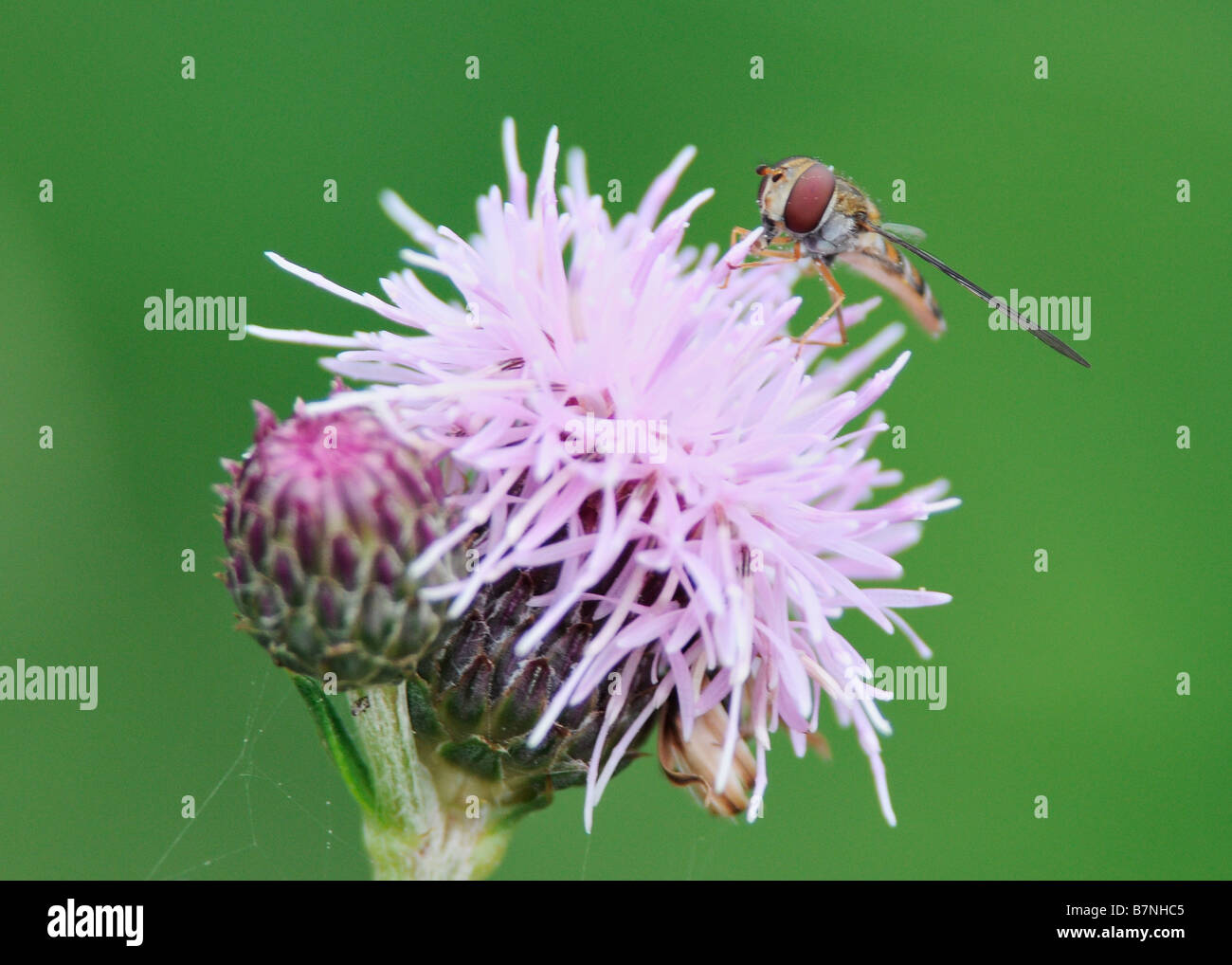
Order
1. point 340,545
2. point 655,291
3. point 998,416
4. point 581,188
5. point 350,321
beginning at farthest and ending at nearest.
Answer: point 998,416 → point 350,321 → point 581,188 → point 655,291 → point 340,545

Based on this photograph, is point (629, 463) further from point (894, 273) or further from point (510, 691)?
point (894, 273)

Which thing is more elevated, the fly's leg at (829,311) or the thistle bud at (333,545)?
the fly's leg at (829,311)

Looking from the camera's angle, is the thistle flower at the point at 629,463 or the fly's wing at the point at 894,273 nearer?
the thistle flower at the point at 629,463

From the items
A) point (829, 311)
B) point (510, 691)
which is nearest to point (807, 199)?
point (829, 311)

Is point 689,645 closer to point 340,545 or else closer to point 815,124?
point 340,545

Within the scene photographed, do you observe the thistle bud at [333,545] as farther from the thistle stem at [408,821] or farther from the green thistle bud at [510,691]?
the thistle stem at [408,821]

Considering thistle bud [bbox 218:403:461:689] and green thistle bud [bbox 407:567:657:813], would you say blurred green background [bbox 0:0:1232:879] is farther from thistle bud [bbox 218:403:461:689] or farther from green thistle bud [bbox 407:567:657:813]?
thistle bud [bbox 218:403:461:689]

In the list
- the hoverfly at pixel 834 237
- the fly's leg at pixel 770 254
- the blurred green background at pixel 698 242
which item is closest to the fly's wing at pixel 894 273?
the hoverfly at pixel 834 237

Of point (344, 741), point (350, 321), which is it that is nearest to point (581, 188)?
point (344, 741)
